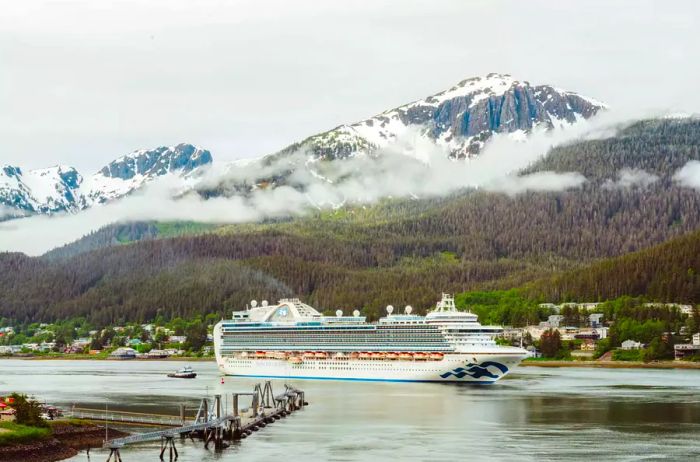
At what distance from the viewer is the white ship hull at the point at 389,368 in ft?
461

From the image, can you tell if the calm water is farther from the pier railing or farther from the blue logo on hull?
the pier railing

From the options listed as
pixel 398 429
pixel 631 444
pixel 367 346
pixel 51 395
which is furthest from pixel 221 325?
pixel 631 444

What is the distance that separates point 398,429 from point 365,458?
16030 mm

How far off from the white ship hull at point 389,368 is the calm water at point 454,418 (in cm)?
290

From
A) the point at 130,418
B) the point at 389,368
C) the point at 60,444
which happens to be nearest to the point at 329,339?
the point at 389,368

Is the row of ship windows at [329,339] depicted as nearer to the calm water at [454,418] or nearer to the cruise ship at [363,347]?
the cruise ship at [363,347]

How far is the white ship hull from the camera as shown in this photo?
461ft

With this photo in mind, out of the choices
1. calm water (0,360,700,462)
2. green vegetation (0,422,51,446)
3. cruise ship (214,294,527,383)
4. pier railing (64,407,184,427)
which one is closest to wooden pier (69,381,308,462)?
pier railing (64,407,184,427)

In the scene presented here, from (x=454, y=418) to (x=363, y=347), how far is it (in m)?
56.3

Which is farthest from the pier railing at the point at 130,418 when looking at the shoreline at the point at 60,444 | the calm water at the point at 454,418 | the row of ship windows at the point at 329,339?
the row of ship windows at the point at 329,339

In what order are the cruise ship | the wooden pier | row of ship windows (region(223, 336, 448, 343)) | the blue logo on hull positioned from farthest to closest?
row of ship windows (region(223, 336, 448, 343))
the cruise ship
the blue logo on hull
the wooden pier

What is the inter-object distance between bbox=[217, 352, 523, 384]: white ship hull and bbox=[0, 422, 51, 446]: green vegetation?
73.5 meters

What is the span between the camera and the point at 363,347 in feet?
513

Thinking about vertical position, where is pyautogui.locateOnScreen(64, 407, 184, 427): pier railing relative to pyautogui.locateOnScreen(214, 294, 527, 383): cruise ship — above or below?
below
